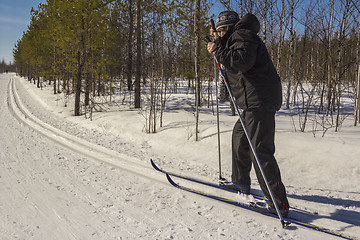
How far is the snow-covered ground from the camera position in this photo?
7.31 feet

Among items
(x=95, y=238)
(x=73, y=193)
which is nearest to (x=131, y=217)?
(x=95, y=238)

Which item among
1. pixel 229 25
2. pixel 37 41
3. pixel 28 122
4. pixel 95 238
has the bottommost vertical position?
pixel 95 238

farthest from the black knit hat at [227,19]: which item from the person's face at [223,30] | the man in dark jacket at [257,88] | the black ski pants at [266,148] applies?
the black ski pants at [266,148]

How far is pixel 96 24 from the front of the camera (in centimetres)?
947

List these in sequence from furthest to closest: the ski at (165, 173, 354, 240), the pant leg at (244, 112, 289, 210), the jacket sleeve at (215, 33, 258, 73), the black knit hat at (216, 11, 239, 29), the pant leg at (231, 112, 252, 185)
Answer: the pant leg at (231, 112, 252, 185), the black knit hat at (216, 11, 239, 29), the pant leg at (244, 112, 289, 210), the jacket sleeve at (215, 33, 258, 73), the ski at (165, 173, 354, 240)

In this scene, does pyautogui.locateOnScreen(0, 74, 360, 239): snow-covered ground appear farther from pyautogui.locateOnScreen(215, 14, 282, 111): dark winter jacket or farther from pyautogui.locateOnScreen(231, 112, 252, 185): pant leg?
pyautogui.locateOnScreen(215, 14, 282, 111): dark winter jacket

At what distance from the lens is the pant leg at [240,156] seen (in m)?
2.82

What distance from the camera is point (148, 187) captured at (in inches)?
124

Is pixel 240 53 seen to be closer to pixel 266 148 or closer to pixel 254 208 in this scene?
pixel 266 148

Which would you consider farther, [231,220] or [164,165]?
[164,165]

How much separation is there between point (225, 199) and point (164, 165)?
59.5 inches

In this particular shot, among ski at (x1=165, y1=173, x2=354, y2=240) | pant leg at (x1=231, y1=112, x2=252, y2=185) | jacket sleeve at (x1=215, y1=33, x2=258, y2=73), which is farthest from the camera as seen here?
pant leg at (x1=231, y1=112, x2=252, y2=185)

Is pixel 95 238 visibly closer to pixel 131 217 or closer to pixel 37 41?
pixel 131 217

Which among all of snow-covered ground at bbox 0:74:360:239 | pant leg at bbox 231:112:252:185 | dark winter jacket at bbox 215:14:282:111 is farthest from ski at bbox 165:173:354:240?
dark winter jacket at bbox 215:14:282:111
